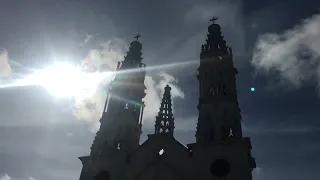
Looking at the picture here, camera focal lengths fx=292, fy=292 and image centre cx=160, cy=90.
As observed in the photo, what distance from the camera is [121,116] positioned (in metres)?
37.9

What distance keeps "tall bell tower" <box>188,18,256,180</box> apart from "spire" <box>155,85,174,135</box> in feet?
13.1

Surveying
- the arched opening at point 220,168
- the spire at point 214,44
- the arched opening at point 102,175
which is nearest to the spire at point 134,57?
the spire at point 214,44

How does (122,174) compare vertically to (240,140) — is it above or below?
below

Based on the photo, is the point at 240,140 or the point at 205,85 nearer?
the point at 240,140

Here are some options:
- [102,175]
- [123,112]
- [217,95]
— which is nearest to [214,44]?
[217,95]

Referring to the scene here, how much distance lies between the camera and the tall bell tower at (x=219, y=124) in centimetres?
2747

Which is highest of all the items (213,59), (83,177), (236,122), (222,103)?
(213,59)

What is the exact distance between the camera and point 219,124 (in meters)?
30.9

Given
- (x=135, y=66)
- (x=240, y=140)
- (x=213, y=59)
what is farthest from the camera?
(x=135, y=66)

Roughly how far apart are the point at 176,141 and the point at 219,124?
4946 millimetres

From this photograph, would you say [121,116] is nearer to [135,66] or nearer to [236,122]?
[135,66]

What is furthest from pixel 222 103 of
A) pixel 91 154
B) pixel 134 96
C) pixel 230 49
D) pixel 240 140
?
pixel 91 154

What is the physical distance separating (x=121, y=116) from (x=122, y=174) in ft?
Result: 27.5

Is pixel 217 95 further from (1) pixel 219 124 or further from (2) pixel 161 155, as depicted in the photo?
(2) pixel 161 155
